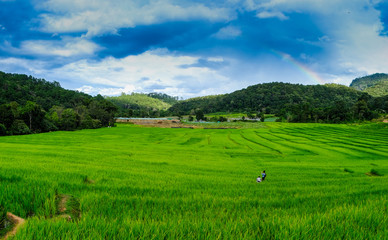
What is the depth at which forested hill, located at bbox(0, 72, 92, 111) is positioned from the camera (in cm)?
13462

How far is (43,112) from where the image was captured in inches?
2938

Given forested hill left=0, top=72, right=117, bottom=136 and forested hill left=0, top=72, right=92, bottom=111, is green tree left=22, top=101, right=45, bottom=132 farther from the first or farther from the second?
forested hill left=0, top=72, right=92, bottom=111

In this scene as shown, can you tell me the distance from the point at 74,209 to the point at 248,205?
4.01 metres

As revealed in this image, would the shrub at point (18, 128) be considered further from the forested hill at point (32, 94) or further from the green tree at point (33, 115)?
the forested hill at point (32, 94)

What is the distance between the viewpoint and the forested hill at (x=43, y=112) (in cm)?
6091

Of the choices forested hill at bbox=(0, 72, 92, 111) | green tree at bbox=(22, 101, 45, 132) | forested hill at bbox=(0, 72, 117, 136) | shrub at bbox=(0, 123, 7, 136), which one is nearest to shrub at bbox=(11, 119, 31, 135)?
forested hill at bbox=(0, 72, 117, 136)

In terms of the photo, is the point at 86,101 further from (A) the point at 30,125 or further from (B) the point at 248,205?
(B) the point at 248,205

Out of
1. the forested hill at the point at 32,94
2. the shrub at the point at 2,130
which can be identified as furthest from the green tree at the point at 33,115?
the forested hill at the point at 32,94

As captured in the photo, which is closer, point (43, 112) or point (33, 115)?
point (33, 115)

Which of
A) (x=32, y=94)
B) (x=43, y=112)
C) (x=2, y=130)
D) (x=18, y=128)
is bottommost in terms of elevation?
(x=2, y=130)

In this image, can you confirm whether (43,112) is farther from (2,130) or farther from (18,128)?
(2,130)

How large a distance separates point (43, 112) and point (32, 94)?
373 feet

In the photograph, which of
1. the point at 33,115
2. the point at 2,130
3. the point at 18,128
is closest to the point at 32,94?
the point at 33,115

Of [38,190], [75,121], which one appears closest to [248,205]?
[38,190]
